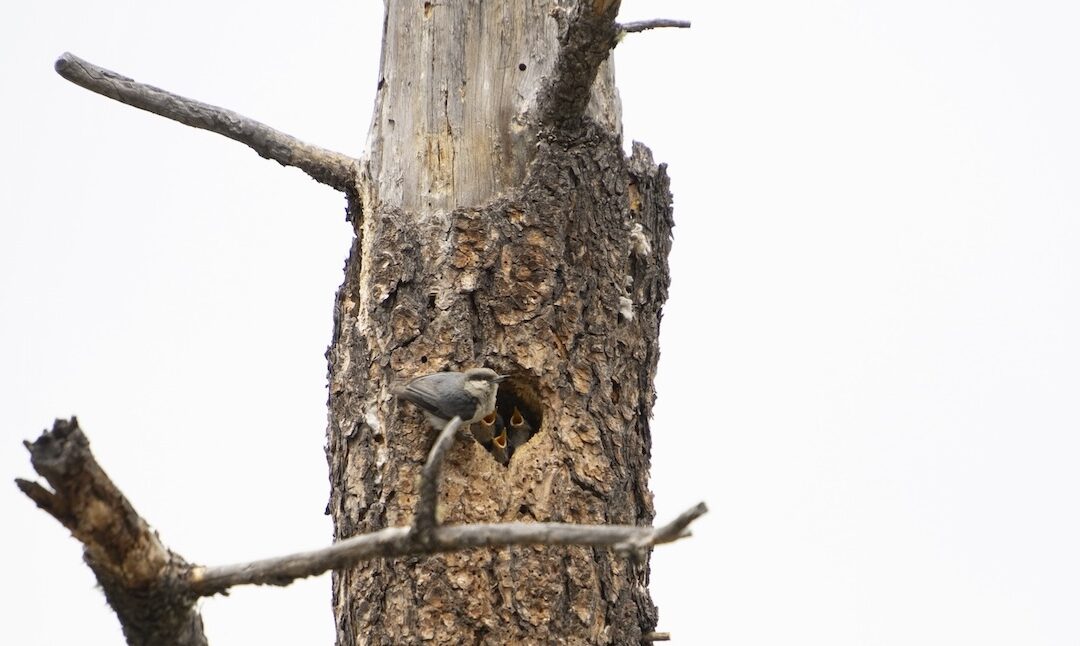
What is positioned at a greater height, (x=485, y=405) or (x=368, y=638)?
(x=485, y=405)

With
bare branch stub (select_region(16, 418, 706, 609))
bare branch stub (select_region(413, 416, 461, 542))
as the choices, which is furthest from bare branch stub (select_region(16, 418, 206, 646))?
bare branch stub (select_region(413, 416, 461, 542))

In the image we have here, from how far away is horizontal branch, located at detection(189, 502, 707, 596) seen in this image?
91.6 inches

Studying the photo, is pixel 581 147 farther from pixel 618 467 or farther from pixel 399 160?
pixel 618 467

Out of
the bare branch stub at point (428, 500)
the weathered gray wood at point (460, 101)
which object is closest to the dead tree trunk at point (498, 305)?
the weathered gray wood at point (460, 101)

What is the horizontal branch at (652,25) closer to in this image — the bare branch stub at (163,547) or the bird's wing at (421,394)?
the bird's wing at (421,394)

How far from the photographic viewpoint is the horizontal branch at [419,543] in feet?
7.63

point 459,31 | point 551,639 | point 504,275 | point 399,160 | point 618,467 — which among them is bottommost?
point 551,639

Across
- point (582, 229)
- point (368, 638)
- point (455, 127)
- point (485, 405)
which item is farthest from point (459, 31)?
point (368, 638)

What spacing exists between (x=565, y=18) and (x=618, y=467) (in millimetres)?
1210

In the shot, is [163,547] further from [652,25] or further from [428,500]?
[652,25]

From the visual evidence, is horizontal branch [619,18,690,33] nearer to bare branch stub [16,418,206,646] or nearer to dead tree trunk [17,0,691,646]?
dead tree trunk [17,0,691,646]

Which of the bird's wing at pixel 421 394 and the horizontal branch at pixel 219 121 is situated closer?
the bird's wing at pixel 421 394

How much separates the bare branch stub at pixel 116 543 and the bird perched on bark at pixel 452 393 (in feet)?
2.77

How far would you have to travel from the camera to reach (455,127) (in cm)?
372
